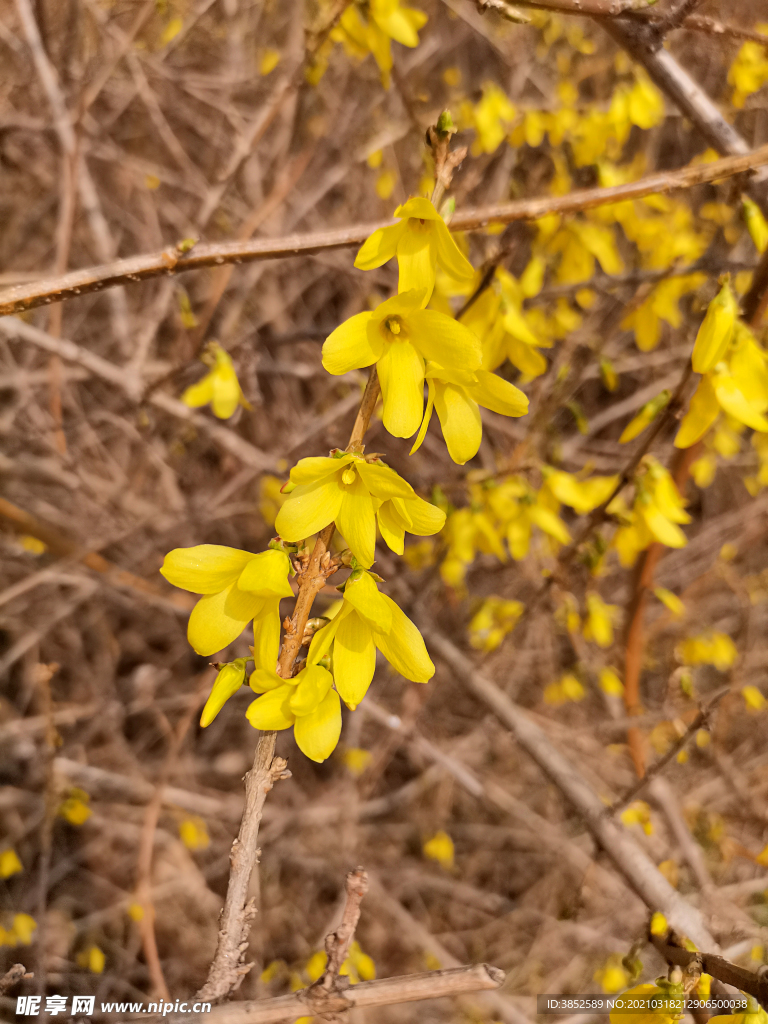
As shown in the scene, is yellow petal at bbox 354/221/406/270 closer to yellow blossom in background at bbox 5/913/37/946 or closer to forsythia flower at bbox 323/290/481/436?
forsythia flower at bbox 323/290/481/436

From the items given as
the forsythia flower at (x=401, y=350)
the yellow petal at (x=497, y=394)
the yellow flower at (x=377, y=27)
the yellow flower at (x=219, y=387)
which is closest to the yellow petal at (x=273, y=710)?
the forsythia flower at (x=401, y=350)

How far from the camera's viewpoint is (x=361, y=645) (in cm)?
75

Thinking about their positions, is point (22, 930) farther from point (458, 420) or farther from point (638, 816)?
point (458, 420)

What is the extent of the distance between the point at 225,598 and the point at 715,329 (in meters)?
0.92

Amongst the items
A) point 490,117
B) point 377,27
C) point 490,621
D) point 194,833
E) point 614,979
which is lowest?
A: point 614,979

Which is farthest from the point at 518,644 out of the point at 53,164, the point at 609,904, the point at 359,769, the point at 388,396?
the point at 53,164

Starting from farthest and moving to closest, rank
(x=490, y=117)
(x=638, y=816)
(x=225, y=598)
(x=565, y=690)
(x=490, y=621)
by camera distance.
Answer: (x=565, y=690)
(x=490, y=621)
(x=490, y=117)
(x=638, y=816)
(x=225, y=598)

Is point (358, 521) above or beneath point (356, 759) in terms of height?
beneath

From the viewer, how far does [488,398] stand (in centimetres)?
81

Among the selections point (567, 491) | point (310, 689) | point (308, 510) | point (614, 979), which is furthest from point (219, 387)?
point (614, 979)

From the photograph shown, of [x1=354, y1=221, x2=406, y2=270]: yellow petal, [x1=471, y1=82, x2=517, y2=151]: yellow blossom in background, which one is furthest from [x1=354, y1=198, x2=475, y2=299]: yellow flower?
[x1=471, y1=82, x2=517, y2=151]: yellow blossom in background

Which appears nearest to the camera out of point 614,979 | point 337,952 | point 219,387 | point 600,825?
point 337,952

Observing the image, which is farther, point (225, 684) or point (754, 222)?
point (754, 222)

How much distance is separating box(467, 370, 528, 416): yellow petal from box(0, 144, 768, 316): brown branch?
0.30 meters
